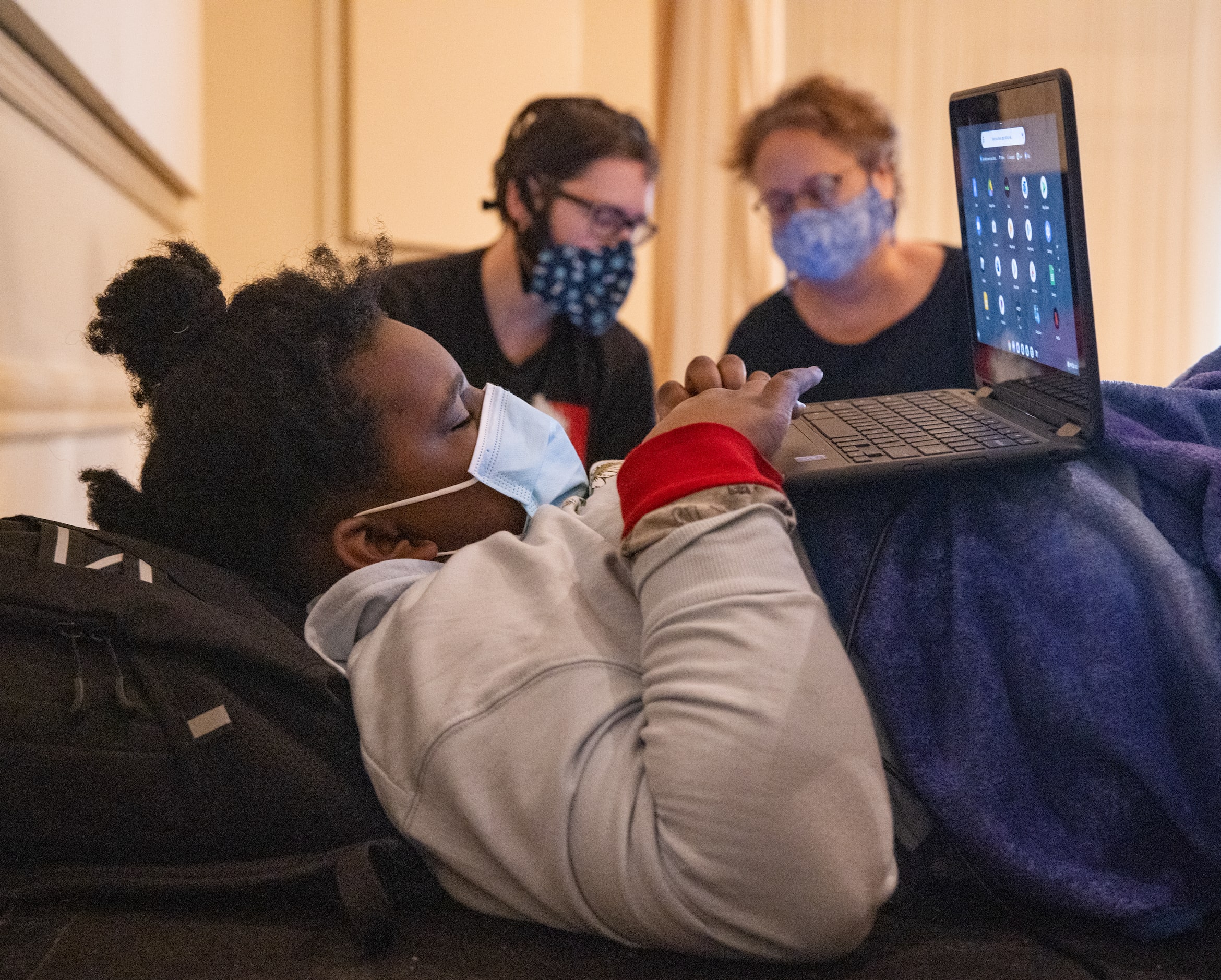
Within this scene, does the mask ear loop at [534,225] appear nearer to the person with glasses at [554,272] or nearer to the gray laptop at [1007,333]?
the person with glasses at [554,272]

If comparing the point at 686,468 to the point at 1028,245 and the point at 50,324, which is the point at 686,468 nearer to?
the point at 1028,245

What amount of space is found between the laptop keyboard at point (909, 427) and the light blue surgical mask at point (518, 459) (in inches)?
9.2

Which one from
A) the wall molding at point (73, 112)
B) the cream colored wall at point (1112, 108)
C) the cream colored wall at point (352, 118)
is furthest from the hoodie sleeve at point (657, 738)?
the cream colored wall at point (1112, 108)

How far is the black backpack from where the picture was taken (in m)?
0.74

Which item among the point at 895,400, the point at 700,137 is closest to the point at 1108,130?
the point at 700,137

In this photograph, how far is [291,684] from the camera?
78 cm

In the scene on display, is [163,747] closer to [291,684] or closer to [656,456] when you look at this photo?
[291,684]

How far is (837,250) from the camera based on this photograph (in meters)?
2.32

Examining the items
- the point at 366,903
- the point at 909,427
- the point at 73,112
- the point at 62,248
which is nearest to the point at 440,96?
the point at 73,112

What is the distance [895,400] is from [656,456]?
0.41 m

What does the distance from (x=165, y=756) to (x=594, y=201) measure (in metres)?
1.48

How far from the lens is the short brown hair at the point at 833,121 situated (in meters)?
2.31

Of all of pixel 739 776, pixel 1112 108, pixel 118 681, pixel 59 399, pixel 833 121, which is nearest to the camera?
pixel 739 776

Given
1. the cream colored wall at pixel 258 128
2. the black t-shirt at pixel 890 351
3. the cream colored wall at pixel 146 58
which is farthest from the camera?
the cream colored wall at pixel 258 128
